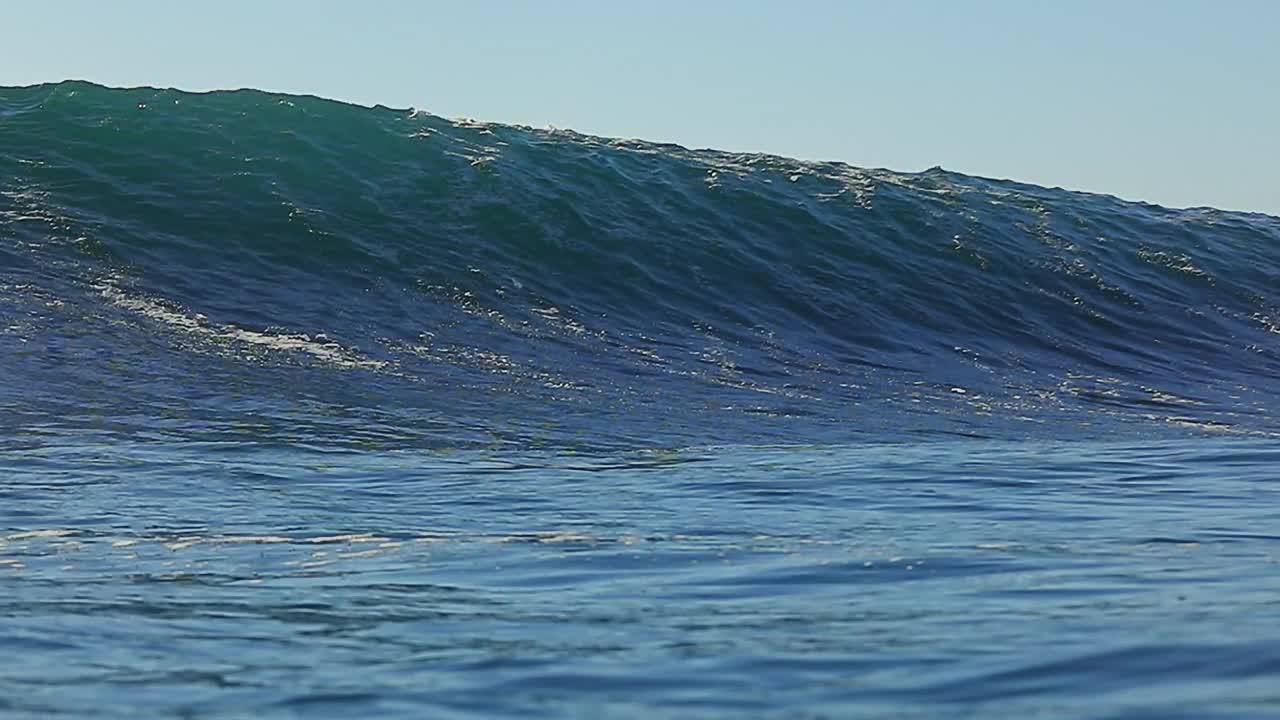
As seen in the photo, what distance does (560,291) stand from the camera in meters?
21.5

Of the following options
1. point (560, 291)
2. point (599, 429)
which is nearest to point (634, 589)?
point (599, 429)

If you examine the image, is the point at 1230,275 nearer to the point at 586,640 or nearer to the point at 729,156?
the point at 729,156

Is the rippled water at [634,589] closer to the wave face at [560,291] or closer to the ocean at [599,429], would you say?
the ocean at [599,429]

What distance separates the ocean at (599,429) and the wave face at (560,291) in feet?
0.28

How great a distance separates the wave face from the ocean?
0.28 feet

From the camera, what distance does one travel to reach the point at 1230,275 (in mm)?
27141

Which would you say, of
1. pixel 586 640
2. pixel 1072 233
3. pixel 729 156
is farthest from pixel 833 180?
pixel 586 640

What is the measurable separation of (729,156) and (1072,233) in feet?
18.4

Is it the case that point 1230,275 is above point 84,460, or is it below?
above

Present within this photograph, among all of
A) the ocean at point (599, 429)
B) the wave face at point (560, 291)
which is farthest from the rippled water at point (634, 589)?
the wave face at point (560, 291)

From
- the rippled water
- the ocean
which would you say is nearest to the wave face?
the ocean

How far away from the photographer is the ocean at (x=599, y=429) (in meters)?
5.20

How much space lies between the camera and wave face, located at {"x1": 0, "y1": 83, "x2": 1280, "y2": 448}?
15547mm

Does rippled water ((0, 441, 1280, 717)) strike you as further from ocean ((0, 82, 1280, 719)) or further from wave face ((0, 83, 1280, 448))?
wave face ((0, 83, 1280, 448))
